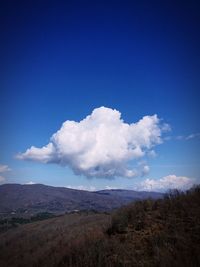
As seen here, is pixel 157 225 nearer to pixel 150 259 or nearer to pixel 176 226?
pixel 176 226

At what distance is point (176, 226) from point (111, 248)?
309 centimetres

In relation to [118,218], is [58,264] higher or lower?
lower

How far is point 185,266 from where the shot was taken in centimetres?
→ 829

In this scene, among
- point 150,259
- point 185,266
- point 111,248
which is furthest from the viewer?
point 111,248

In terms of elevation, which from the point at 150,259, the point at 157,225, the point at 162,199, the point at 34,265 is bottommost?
the point at 34,265

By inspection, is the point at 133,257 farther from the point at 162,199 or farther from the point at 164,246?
the point at 162,199

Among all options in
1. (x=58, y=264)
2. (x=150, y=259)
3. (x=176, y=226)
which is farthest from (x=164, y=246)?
(x=58, y=264)

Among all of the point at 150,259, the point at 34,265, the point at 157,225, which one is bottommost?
the point at 34,265

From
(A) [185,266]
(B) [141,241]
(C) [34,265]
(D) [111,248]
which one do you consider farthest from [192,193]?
(C) [34,265]

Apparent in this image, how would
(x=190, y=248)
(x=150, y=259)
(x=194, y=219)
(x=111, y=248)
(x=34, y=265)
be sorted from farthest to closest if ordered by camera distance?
(x=34, y=265)
(x=111, y=248)
(x=194, y=219)
(x=150, y=259)
(x=190, y=248)

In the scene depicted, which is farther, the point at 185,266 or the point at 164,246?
the point at 164,246

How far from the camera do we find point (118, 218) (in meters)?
15.5

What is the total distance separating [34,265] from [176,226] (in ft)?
39.7

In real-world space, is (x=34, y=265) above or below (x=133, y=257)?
below
